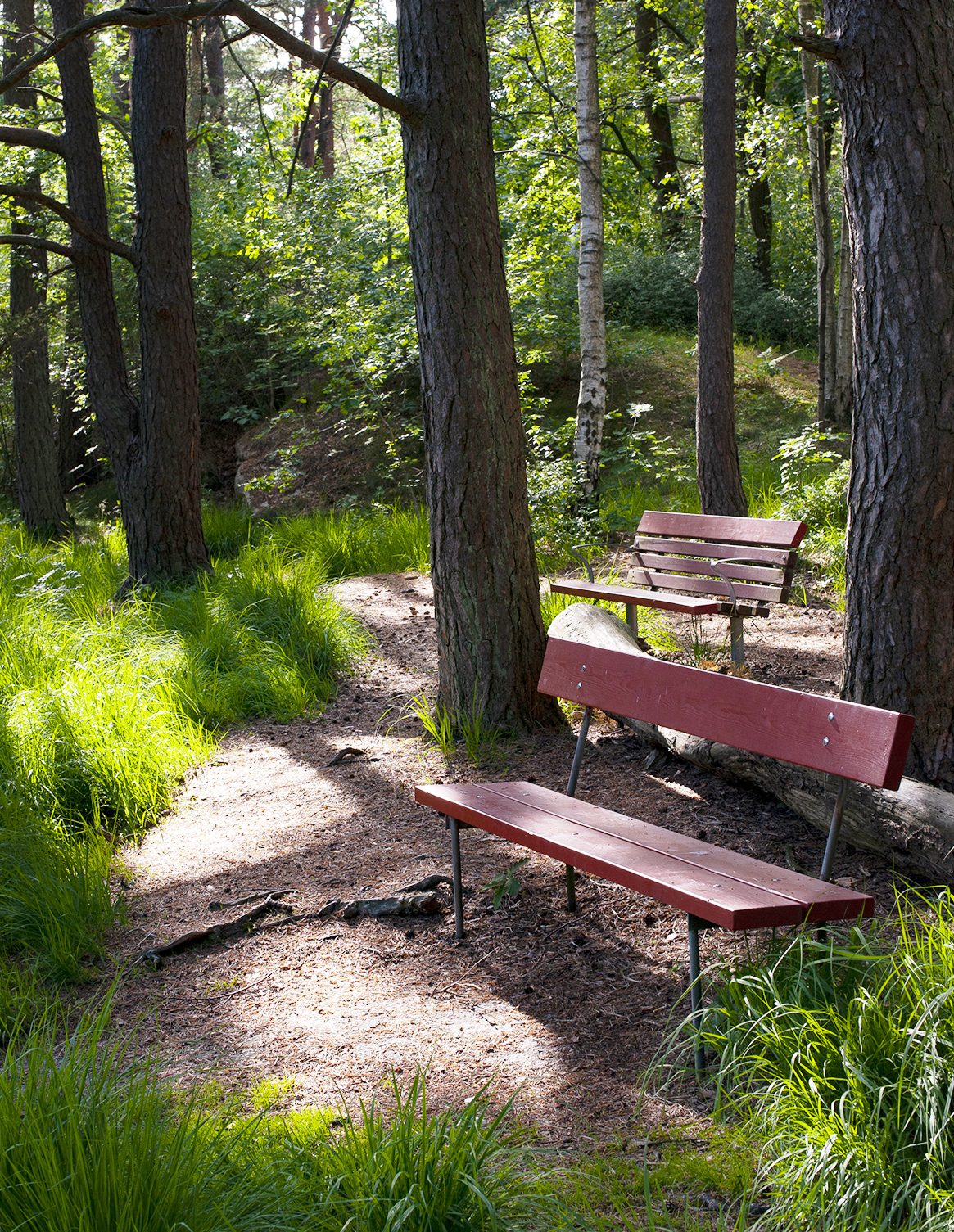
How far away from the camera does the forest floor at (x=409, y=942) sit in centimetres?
308

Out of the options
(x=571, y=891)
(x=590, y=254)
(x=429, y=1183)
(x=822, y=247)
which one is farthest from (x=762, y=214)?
(x=429, y=1183)

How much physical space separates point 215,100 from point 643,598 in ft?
56.0

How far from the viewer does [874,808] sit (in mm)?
3939

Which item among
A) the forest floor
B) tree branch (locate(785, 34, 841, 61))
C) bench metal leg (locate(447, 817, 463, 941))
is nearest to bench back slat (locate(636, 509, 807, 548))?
the forest floor

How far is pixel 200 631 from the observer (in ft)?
24.4

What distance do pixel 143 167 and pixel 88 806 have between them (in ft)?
19.5

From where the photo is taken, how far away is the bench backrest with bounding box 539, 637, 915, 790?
3.04 metres

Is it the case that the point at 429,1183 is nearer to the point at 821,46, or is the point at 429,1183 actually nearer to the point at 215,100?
the point at 821,46

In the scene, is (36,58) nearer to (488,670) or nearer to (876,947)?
(488,670)

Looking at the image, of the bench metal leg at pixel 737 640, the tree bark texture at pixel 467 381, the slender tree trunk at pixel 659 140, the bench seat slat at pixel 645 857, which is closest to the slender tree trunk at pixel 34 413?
the slender tree trunk at pixel 659 140

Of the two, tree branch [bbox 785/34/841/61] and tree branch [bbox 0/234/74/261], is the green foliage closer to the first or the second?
tree branch [bbox 785/34/841/61]

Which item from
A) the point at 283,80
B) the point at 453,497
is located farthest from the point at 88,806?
the point at 283,80

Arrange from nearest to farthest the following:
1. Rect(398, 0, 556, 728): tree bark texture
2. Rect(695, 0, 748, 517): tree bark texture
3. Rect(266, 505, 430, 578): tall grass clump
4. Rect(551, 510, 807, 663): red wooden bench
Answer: Rect(398, 0, 556, 728): tree bark texture → Rect(551, 510, 807, 663): red wooden bench → Rect(695, 0, 748, 517): tree bark texture → Rect(266, 505, 430, 578): tall grass clump

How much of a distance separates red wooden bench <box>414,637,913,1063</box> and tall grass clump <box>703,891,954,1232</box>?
15cm
